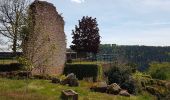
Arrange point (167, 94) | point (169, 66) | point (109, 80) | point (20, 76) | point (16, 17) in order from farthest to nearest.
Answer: point (169, 66), point (16, 17), point (167, 94), point (109, 80), point (20, 76)


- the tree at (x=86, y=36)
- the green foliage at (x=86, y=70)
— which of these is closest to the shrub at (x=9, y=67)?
the green foliage at (x=86, y=70)

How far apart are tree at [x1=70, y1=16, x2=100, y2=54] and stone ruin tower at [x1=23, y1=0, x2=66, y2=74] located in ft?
49.5

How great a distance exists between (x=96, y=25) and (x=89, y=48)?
14.6ft

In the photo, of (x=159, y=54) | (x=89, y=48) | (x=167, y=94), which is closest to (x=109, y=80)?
(x=167, y=94)

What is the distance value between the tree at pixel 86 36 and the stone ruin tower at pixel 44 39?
49.5ft

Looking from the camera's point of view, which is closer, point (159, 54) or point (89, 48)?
point (89, 48)

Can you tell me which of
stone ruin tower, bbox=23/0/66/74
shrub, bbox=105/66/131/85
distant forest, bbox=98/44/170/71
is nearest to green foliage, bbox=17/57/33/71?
stone ruin tower, bbox=23/0/66/74

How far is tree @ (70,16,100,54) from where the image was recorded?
205 ft

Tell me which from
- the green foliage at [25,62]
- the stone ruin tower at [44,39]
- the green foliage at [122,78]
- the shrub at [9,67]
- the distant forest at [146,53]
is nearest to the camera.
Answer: the green foliage at [25,62]

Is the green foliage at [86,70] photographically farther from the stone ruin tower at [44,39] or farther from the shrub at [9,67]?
the shrub at [9,67]

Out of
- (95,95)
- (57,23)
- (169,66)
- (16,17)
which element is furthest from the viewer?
(169,66)

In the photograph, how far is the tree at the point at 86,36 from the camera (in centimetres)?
6256

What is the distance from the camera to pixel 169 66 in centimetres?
7762

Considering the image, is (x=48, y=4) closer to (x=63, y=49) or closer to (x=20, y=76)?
(x=63, y=49)
